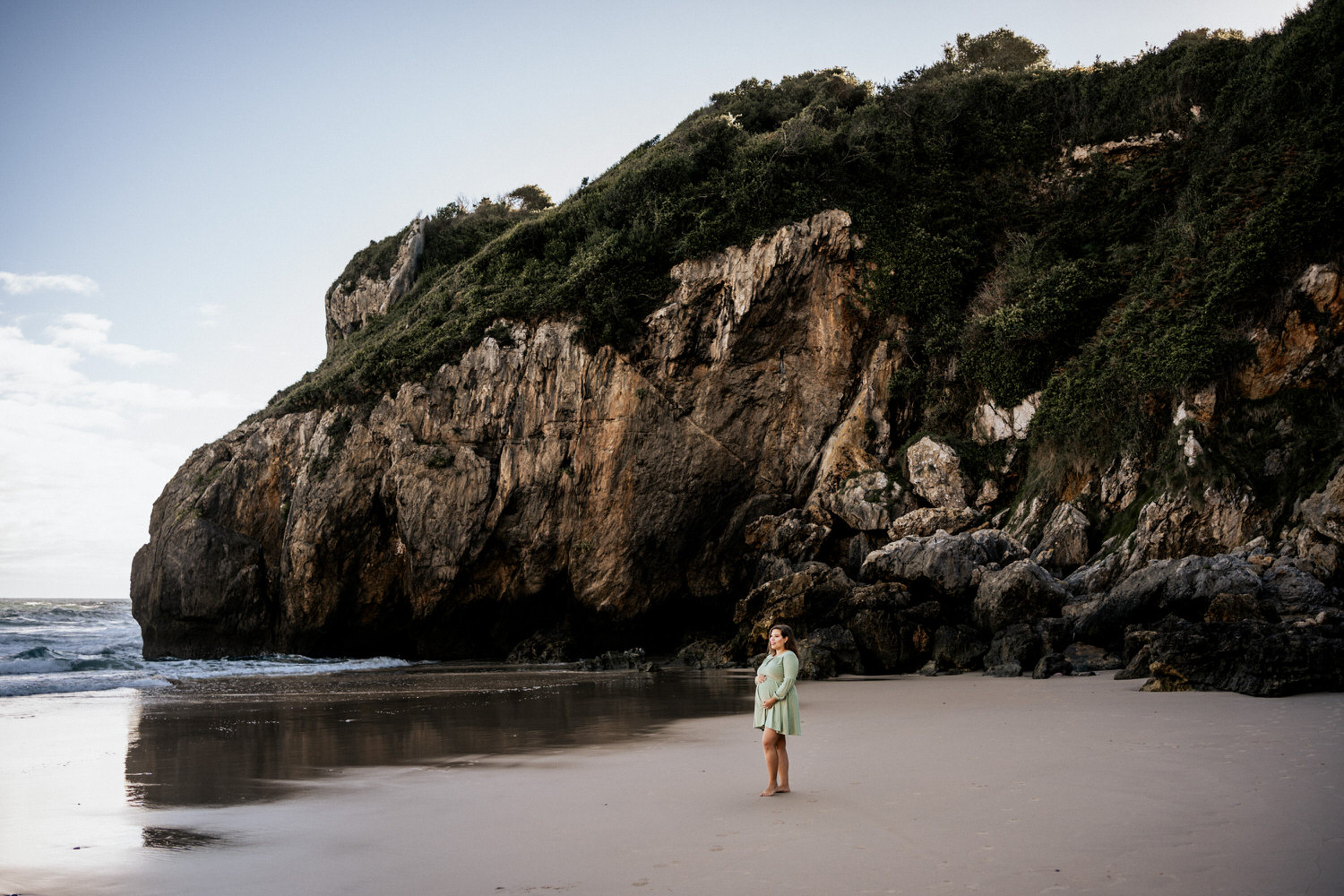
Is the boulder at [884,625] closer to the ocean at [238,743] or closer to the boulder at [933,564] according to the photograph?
the boulder at [933,564]

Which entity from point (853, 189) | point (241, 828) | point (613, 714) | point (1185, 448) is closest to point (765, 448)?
point (853, 189)

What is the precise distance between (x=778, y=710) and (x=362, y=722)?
6.17 meters

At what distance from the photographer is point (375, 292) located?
3434 cm

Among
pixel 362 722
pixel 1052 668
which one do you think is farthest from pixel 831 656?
pixel 362 722

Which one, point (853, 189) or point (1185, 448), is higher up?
point (853, 189)

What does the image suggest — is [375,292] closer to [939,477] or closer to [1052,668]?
[939,477]

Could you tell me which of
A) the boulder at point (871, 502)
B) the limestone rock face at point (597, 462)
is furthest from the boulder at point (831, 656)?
the limestone rock face at point (597, 462)

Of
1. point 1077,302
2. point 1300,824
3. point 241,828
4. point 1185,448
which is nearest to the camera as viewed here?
point 1300,824

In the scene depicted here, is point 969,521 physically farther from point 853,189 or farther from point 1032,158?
point 1032,158

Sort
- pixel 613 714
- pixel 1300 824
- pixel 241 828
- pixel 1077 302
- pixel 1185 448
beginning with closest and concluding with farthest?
pixel 1300 824 < pixel 241 828 < pixel 613 714 < pixel 1185 448 < pixel 1077 302

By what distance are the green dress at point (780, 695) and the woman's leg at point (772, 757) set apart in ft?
0.15

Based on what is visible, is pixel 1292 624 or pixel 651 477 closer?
pixel 1292 624

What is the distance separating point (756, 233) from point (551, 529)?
9.47 m

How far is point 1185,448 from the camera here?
15.5 metres
